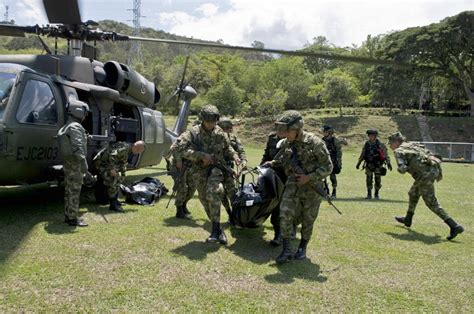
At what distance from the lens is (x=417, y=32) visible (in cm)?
3891

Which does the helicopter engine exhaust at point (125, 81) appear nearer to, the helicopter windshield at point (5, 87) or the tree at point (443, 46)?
the helicopter windshield at point (5, 87)

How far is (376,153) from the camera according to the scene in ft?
35.0

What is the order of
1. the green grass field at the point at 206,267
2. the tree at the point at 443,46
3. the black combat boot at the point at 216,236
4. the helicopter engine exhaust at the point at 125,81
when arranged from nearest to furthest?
1. the green grass field at the point at 206,267
2. the black combat boot at the point at 216,236
3. the helicopter engine exhaust at the point at 125,81
4. the tree at the point at 443,46

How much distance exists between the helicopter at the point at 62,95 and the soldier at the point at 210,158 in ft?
5.07

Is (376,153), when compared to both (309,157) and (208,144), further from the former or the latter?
(309,157)

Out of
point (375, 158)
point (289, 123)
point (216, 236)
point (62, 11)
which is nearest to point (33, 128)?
point (62, 11)

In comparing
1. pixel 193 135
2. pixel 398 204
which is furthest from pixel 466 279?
pixel 398 204

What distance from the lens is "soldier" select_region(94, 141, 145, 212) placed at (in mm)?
7262

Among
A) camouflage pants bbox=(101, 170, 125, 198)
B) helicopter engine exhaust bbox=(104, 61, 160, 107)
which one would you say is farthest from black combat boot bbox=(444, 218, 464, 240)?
helicopter engine exhaust bbox=(104, 61, 160, 107)

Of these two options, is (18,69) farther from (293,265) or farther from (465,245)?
(465,245)

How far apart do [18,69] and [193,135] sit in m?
2.71

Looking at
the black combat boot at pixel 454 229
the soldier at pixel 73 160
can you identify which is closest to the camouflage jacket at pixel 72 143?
the soldier at pixel 73 160

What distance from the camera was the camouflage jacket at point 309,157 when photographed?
16.3ft

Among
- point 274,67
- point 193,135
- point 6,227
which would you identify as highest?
point 274,67
